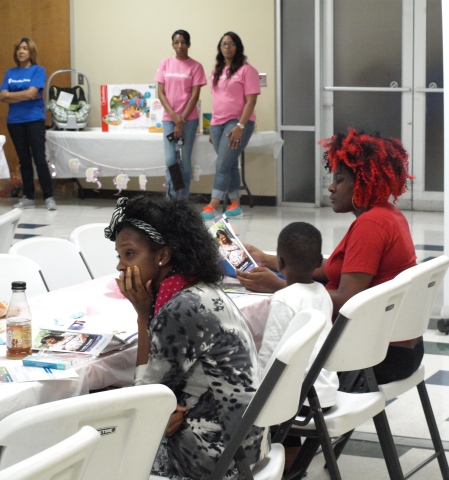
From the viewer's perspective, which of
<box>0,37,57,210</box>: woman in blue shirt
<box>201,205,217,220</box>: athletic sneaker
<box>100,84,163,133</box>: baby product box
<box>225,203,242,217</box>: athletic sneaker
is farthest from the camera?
<box>100,84,163,133</box>: baby product box

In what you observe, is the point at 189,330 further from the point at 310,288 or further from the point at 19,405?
the point at 310,288

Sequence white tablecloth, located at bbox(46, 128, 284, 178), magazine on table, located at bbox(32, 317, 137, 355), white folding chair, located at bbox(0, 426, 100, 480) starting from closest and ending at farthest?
white folding chair, located at bbox(0, 426, 100, 480), magazine on table, located at bbox(32, 317, 137, 355), white tablecloth, located at bbox(46, 128, 284, 178)

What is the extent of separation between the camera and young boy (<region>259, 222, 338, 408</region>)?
292 centimetres

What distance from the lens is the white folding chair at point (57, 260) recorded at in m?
4.04

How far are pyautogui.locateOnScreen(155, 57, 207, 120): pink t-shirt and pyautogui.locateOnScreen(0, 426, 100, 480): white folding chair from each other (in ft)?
26.8

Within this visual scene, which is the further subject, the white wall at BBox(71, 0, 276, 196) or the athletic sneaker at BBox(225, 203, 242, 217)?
the white wall at BBox(71, 0, 276, 196)

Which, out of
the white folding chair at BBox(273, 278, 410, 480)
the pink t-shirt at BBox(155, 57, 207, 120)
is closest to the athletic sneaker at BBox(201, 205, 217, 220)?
the pink t-shirt at BBox(155, 57, 207, 120)

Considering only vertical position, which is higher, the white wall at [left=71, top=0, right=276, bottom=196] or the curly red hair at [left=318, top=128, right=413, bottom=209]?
the white wall at [left=71, top=0, right=276, bottom=196]

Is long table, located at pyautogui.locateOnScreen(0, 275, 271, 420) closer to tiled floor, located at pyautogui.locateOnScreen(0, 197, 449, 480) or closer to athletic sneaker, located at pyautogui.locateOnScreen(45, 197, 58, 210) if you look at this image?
tiled floor, located at pyautogui.locateOnScreen(0, 197, 449, 480)

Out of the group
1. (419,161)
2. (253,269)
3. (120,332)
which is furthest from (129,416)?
(419,161)

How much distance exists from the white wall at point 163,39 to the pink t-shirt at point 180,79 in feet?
3.03

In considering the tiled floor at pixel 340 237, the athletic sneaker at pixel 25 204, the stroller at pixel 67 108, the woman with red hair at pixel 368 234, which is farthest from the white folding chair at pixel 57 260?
the stroller at pixel 67 108

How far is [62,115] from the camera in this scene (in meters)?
10.4

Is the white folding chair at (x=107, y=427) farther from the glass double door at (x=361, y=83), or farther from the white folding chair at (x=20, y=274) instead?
the glass double door at (x=361, y=83)
